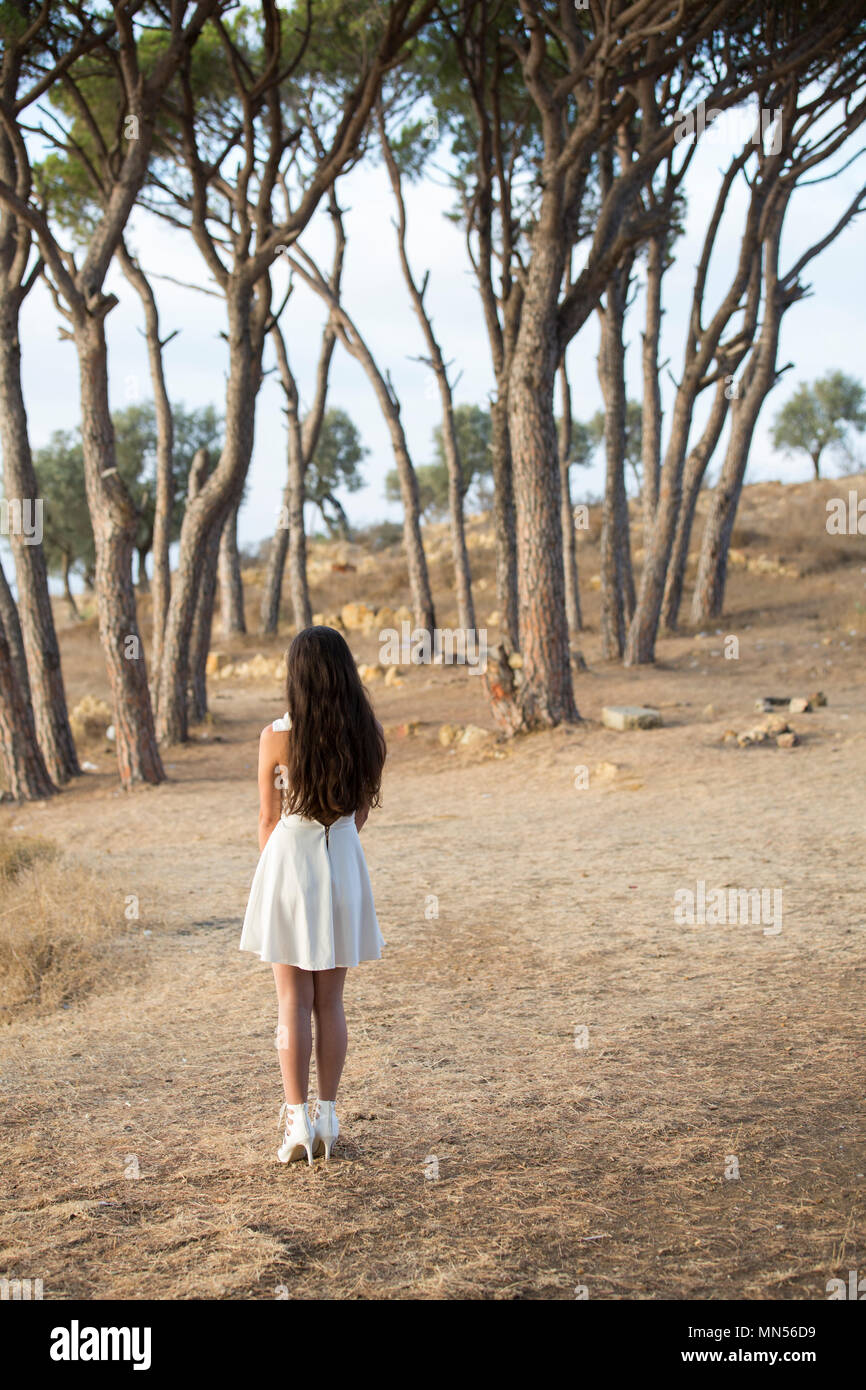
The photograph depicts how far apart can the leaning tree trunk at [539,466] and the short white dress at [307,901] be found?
8658 mm

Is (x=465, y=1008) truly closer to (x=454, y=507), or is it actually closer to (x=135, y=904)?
(x=135, y=904)

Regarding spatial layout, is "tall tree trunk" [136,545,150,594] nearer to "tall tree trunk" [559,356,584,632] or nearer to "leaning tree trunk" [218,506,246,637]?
"leaning tree trunk" [218,506,246,637]

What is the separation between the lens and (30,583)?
12.3 meters

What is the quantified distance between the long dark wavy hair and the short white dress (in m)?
0.07

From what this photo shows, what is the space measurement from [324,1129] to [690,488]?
51.4 feet

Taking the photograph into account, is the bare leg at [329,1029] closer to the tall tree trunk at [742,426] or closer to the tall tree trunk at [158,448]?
the tall tree trunk at [158,448]

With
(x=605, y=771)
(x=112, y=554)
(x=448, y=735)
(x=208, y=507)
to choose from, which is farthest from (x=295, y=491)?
(x=605, y=771)

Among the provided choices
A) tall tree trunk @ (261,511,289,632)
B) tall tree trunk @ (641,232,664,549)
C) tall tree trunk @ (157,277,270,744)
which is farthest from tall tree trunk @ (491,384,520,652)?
tall tree trunk @ (261,511,289,632)

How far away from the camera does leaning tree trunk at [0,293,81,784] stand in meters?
12.0

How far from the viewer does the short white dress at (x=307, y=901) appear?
347cm

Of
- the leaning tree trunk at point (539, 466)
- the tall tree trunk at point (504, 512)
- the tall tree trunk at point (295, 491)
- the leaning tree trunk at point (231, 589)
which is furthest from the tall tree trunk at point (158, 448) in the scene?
the leaning tree trunk at point (231, 589)
